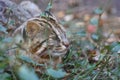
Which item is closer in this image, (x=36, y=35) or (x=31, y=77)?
(x=31, y=77)

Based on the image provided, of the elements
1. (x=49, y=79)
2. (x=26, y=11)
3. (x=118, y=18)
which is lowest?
(x=49, y=79)

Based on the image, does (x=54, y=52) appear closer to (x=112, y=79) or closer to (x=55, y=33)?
(x=55, y=33)

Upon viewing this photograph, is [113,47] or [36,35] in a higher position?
[36,35]

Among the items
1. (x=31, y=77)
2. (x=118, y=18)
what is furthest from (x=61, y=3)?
(x=31, y=77)

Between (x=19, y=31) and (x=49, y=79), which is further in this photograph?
(x=19, y=31)

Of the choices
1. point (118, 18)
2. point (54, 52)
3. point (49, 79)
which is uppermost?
point (118, 18)

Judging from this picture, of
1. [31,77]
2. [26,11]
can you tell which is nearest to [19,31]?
[26,11]

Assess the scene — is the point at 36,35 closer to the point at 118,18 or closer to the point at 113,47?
the point at 113,47

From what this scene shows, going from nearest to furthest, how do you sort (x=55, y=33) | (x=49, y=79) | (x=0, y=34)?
(x=49, y=79) < (x=55, y=33) < (x=0, y=34)

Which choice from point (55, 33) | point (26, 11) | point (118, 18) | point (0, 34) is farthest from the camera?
point (118, 18)
